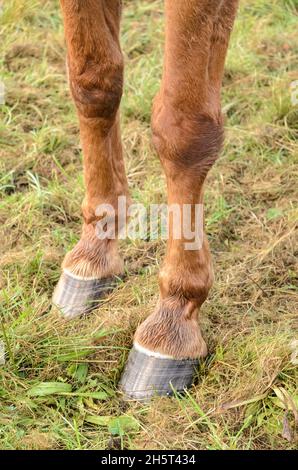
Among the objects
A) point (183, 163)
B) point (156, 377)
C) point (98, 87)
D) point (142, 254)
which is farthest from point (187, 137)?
point (142, 254)

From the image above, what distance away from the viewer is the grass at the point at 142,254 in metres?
2.26

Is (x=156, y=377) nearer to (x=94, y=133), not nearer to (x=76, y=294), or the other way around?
(x=76, y=294)

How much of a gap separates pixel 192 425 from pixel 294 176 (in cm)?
137

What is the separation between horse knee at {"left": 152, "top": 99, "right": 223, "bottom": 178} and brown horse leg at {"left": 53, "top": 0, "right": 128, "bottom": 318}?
0.35m

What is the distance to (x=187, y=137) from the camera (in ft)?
7.30

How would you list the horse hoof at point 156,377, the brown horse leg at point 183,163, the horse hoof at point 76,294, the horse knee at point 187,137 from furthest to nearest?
the horse hoof at point 76,294 < the horse hoof at point 156,377 < the horse knee at point 187,137 < the brown horse leg at point 183,163

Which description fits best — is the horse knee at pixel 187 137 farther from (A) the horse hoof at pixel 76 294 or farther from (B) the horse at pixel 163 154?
(A) the horse hoof at pixel 76 294

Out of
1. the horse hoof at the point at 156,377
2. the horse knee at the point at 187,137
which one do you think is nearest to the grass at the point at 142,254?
the horse hoof at the point at 156,377

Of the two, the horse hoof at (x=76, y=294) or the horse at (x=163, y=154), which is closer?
the horse at (x=163, y=154)

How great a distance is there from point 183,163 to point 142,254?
757 mm

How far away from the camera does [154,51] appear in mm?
4055

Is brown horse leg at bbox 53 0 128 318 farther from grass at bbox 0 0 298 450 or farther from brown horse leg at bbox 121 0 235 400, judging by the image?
brown horse leg at bbox 121 0 235 400

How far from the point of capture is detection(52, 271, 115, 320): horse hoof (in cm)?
Result: 266
